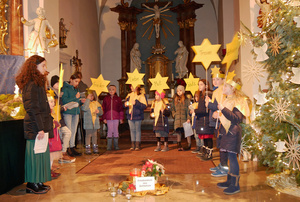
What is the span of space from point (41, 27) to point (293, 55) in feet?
14.2

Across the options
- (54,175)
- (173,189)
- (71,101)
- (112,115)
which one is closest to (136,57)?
(112,115)

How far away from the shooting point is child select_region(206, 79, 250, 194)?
3.31 meters

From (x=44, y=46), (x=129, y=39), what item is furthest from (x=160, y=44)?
(x=44, y=46)

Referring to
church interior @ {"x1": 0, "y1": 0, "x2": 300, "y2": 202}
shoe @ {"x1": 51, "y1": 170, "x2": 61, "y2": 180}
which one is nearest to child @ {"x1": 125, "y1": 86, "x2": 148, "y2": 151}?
church interior @ {"x1": 0, "y1": 0, "x2": 300, "y2": 202}

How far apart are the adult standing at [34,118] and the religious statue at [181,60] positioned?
8.70 metres

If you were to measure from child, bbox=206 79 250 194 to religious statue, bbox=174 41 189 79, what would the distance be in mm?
8317

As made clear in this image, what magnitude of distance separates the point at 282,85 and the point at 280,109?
35 centimetres

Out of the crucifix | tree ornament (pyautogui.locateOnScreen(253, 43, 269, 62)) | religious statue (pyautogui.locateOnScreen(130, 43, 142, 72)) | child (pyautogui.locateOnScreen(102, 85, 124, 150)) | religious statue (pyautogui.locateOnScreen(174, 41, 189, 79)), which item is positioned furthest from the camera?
religious statue (pyautogui.locateOnScreen(130, 43, 142, 72))

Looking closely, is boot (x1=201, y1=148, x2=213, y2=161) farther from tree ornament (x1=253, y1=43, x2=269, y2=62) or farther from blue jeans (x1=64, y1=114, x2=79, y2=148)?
blue jeans (x1=64, y1=114, x2=79, y2=148)

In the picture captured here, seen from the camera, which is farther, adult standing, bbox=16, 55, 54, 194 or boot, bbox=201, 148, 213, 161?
boot, bbox=201, 148, 213, 161

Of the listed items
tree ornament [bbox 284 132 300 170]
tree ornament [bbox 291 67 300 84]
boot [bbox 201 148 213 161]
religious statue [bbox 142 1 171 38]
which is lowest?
boot [bbox 201 148 213 161]

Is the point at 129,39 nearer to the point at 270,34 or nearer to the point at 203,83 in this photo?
the point at 203,83

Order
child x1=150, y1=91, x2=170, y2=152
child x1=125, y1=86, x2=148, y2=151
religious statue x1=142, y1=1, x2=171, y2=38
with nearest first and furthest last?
child x1=150, y1=91, x2=170, y2=152
child x1=125, y1=86, x2=148, y2=151
religious statue x1=142, y1=1, x2=171, y2=38

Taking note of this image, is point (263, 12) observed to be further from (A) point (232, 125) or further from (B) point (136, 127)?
(B) point (136, 127)
